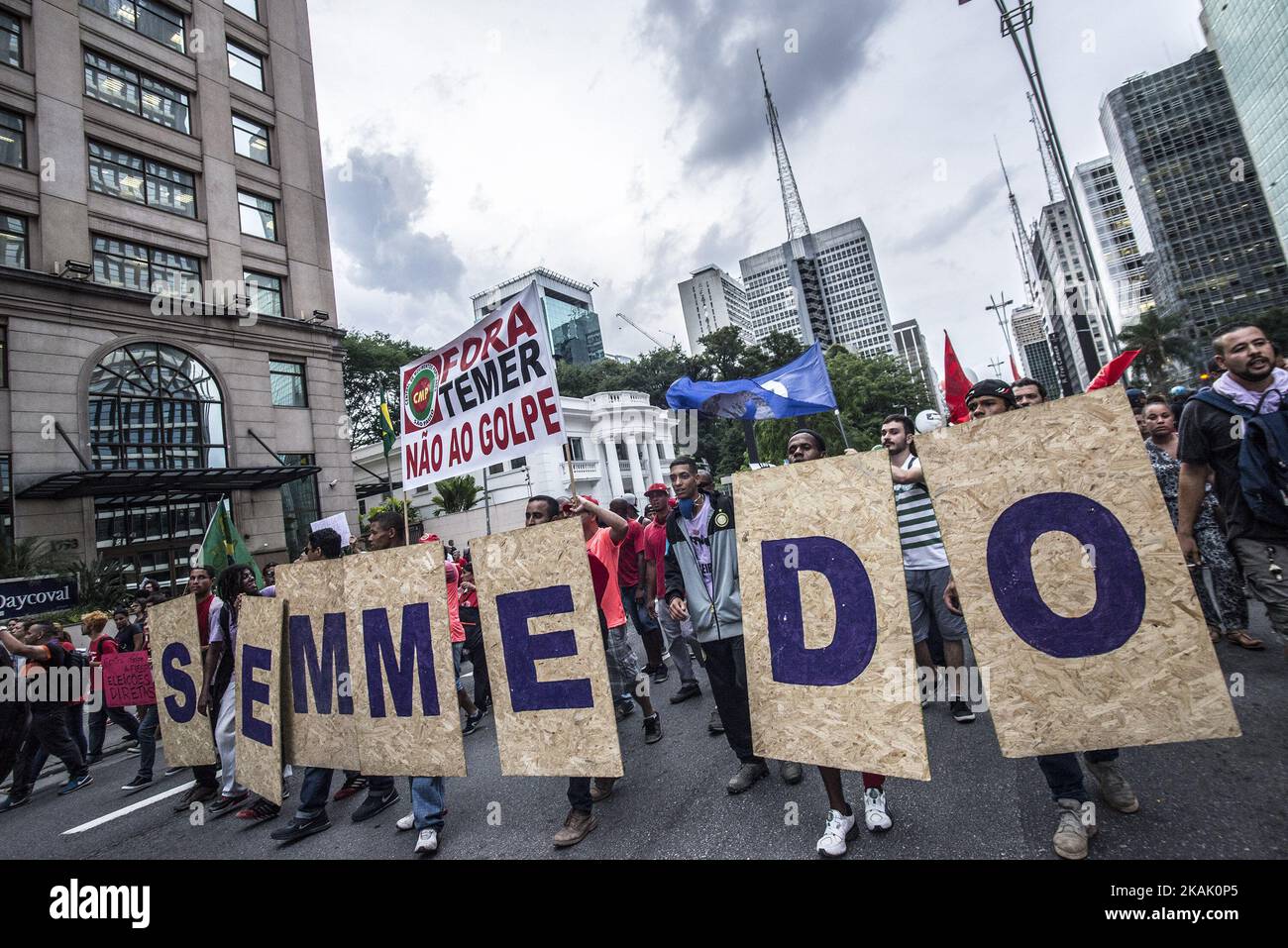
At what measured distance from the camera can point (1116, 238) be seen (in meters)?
111

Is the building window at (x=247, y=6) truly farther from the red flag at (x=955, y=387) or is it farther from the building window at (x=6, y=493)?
the red flag at (x=955, y=387)

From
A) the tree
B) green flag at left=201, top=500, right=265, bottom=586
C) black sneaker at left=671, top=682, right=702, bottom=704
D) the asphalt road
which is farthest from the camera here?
the tree

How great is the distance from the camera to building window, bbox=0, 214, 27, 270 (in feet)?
52.4

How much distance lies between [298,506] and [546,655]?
69.1ft

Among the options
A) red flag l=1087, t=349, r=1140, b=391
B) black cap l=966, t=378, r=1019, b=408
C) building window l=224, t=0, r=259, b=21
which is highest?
building window l=224, t=0, r=259, b=21

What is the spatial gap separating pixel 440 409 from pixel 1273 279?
118m

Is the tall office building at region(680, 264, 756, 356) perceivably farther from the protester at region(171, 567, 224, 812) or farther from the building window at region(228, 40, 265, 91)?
the protester at region(171, 567, 224, 812)

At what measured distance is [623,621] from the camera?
4.52 m

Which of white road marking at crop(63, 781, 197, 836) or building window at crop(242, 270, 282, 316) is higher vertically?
building window at crop(242, 270, 282, 316)

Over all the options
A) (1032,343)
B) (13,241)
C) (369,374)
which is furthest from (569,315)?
(1032,343)

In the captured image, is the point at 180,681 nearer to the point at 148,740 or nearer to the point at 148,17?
the point at 148,740

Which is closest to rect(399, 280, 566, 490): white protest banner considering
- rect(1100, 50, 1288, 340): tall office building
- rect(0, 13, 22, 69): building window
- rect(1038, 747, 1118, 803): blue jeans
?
rect(1038, 747, 1118, 803): blue jeans

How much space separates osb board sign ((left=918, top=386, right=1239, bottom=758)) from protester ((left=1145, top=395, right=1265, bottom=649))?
A: 292cm
